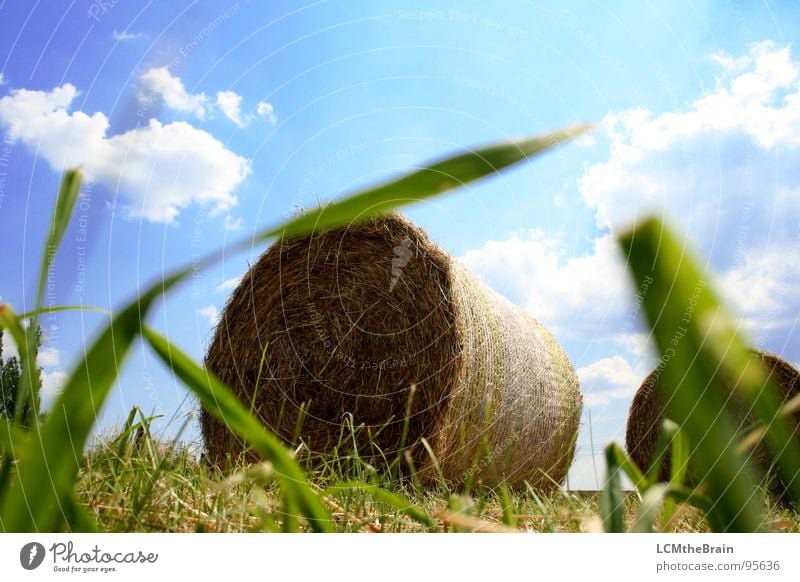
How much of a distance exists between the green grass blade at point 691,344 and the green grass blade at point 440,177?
0.07m

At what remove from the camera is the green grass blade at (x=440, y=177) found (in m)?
0.31

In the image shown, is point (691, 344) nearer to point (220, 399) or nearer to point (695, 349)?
point (695, 349)

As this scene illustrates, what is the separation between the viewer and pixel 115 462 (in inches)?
57.0

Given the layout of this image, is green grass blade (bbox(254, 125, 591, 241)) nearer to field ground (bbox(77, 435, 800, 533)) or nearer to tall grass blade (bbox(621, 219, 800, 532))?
tall grass blade (bbox(621, 219, 800, 532))

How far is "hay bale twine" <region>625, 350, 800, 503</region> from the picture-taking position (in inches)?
156

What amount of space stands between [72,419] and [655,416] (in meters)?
4.27

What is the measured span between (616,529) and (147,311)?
481 mm

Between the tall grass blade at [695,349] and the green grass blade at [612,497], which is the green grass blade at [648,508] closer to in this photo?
the green grass blade at [612,497]

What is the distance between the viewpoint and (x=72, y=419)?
0.41 metres

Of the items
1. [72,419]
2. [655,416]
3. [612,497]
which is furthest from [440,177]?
[655,416]

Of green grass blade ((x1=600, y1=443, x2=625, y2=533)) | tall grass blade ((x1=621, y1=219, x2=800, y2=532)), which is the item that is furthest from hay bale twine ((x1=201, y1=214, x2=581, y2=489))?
tall grass blade ((x1=621, y1=219, x2=800, y2=532))

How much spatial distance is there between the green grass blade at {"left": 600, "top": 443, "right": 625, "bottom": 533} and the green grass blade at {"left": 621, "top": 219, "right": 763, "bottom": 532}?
0.19m
